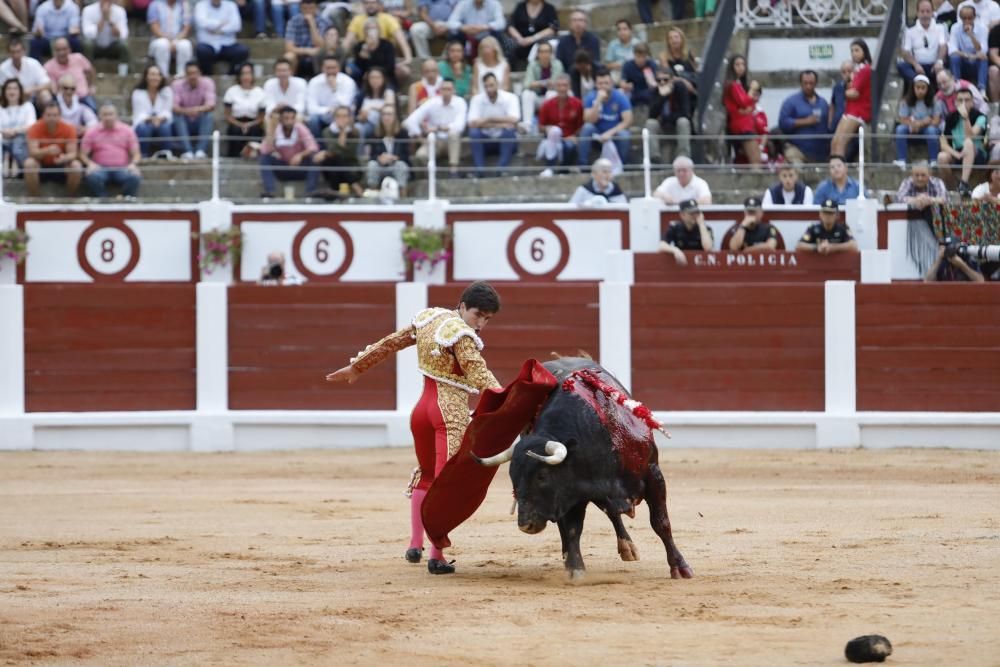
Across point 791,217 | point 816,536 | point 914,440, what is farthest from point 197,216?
point 816,536

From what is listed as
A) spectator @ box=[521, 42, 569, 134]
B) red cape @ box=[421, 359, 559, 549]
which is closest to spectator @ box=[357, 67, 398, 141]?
spectator @ box=[521, 42, 569, 134]

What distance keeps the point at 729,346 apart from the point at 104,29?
6.59m

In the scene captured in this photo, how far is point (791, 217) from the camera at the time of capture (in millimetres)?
13250

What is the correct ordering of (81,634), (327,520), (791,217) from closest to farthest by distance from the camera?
(81,634) < (327,520) < (791,217)

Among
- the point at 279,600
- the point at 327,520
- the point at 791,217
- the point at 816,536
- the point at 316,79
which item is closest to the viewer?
the point at 279,600

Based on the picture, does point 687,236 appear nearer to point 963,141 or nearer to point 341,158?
point 963,141

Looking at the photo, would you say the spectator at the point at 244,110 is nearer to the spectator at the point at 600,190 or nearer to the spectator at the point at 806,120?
the spectator at the point at 600,190

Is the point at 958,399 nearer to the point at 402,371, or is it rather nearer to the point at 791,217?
the point at 791,217

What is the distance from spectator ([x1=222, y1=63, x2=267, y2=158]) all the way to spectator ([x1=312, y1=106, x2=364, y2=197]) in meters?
0.77

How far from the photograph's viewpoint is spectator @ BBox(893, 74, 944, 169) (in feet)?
44.2

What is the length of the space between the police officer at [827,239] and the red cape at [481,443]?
674 centimetres

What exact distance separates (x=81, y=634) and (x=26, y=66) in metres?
10.1

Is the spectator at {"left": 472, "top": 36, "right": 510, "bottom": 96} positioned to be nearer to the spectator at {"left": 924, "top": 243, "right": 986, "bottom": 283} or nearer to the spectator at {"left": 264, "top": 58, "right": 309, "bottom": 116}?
the spectator at {"left": 264, "top": 58, "right": 309, "bottom": 116}

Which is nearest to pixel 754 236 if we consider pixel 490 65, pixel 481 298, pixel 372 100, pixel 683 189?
pixel 683 189
